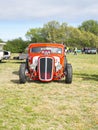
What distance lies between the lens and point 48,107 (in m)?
8.40

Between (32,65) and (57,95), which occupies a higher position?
(32,65)

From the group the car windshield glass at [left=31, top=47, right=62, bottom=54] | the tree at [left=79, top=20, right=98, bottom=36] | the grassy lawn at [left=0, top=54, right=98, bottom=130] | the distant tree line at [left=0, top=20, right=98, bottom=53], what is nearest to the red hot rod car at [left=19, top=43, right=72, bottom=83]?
the car windshield glass at [left=31, top=47, right=62, bottom=54]

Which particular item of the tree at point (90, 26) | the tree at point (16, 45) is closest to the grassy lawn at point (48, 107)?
the tree at point (16, 45)

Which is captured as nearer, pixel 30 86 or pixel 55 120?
pixel 55 120

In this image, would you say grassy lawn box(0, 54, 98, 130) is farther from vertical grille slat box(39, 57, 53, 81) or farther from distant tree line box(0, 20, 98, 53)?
distant tree line box(0, 20, 98, 53)

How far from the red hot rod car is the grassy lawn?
409 mm

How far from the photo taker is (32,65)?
13000 mm

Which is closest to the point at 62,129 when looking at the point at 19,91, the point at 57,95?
the point at 57,95

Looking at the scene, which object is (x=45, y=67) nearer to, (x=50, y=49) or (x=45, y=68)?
(x=45, y=68)

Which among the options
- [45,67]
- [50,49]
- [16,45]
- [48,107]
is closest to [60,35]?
[16,45]

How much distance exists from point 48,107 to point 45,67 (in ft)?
14.4

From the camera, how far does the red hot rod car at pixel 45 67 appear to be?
12.7 metres

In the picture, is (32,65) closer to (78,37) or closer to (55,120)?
(55,120)

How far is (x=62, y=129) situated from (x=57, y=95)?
12.5 ft
